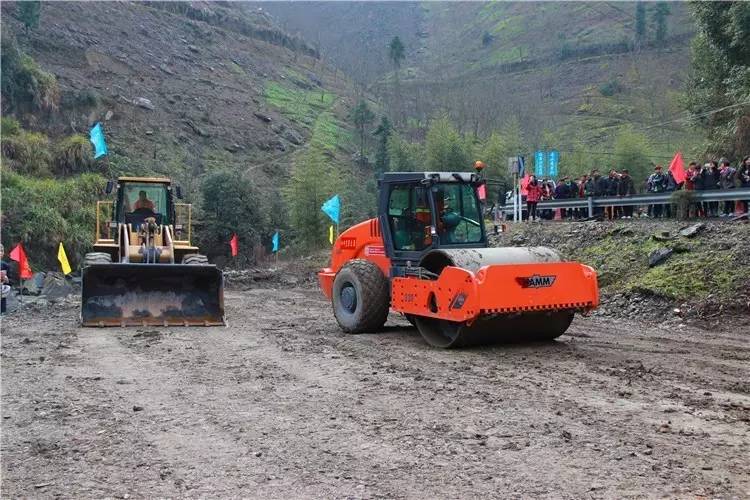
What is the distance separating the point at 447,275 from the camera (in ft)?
29.3

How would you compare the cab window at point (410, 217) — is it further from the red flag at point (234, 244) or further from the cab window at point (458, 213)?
the red flag at point (234, 244)

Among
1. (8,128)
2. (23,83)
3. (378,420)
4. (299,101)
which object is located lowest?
(378,420)

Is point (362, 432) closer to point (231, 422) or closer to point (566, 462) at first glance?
point (231, 422)

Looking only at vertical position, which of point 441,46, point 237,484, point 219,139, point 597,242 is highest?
point 441,46

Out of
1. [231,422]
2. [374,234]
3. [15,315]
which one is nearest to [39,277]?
[15,315]

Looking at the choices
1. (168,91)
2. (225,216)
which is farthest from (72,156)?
(168,91)

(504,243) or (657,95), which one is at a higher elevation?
(657,95)

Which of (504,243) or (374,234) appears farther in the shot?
(504,243)

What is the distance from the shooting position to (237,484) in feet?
14.9

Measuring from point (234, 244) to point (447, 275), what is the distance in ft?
99.3

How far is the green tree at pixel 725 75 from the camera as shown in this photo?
794 inches

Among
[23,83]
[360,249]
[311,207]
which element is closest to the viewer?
[360,249]

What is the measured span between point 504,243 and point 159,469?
1528cm

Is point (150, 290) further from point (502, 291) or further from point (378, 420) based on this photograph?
point (378, 420)
